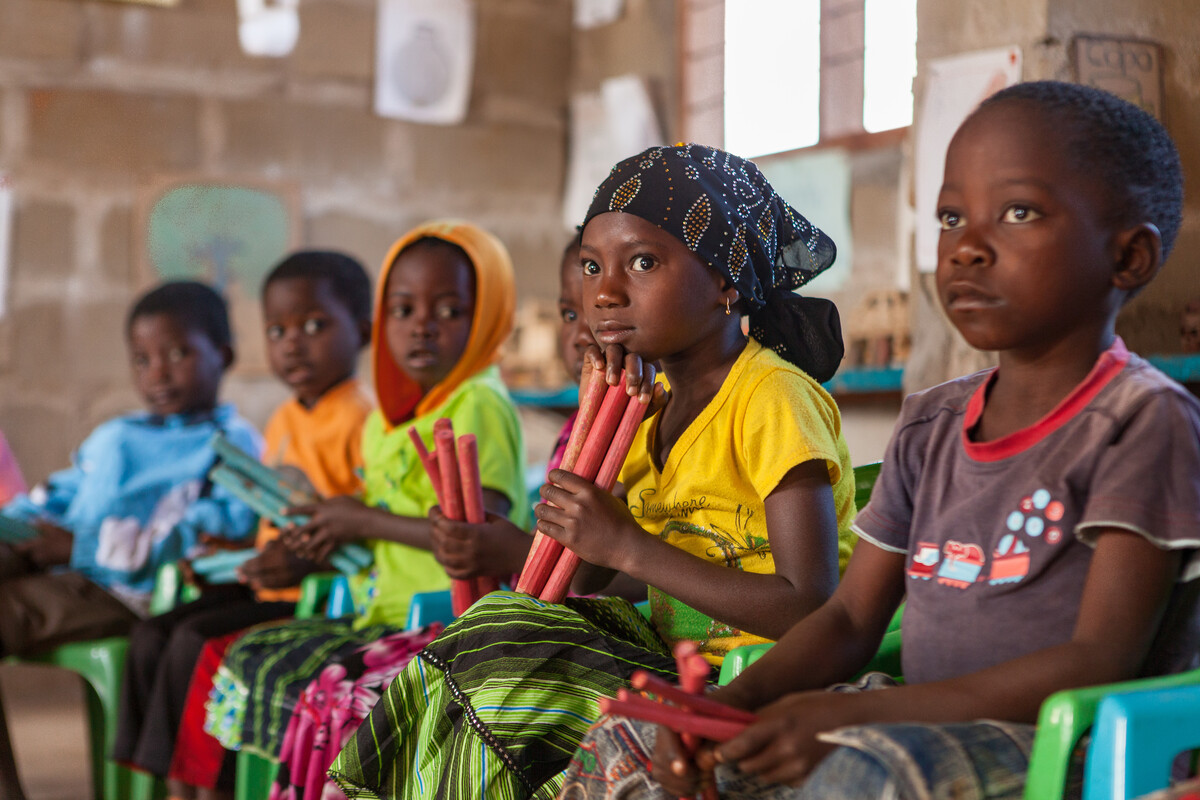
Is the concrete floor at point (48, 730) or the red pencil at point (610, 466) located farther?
the concrete floor at point (48, 730)

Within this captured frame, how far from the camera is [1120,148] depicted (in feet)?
4.34

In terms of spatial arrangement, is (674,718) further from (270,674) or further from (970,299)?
(270,674)

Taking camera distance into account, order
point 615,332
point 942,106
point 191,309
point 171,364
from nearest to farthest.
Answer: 1. point 615,332
2. point 942,106
3. point 171,364
4. point 191,309

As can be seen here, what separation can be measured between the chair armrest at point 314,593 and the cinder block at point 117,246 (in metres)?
2.56

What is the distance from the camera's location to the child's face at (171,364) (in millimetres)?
3576

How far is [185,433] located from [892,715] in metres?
2.81

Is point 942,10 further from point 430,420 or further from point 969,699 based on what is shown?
point 969,699

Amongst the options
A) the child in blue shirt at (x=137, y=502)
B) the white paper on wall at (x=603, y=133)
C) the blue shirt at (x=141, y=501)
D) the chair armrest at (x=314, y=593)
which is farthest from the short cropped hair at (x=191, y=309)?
the white paper on wall at (x=603, y=133)

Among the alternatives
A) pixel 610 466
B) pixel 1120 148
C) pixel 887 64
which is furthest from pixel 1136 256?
pixel 887 64

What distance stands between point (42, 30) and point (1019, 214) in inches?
177

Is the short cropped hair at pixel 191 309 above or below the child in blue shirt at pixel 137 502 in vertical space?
above

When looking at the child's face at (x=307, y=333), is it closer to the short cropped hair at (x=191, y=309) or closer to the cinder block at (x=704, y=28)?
the short cropped hair at (x=191, y=309)

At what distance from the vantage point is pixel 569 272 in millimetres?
2855

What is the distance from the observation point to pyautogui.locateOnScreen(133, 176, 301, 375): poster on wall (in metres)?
4.94
